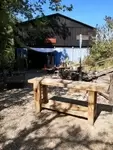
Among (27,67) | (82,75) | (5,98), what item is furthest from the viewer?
(27,67)

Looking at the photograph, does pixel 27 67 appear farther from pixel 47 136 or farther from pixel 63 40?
pixel 47 136

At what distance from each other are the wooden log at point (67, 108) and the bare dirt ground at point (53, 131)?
0.40 ft

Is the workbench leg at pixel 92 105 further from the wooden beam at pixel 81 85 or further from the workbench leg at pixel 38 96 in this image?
the workbench leg at pixel 38 96

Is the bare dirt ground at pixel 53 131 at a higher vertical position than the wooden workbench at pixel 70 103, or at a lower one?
lower

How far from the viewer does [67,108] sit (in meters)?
5.68

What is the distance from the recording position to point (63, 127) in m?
5.16

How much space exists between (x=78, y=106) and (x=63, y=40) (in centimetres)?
1850

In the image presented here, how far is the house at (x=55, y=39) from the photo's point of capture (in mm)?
22438

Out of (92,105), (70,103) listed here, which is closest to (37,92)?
(70,103)

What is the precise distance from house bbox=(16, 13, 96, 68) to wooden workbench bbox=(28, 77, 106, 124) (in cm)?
1610

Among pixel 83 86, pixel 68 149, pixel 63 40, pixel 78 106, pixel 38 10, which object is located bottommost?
pixel 68 149

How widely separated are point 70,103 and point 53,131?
103cm

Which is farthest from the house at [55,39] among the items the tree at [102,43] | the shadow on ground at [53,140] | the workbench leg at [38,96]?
the shadow on ground at [53,140]

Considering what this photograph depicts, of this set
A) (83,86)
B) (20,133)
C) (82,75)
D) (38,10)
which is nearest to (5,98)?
(20,133)
